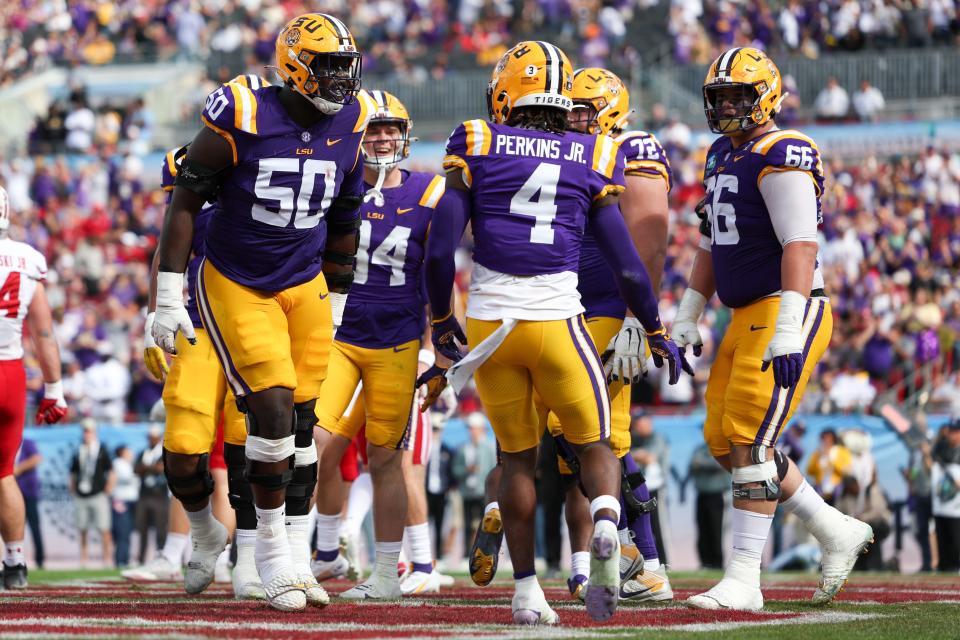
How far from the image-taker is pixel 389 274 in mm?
7004

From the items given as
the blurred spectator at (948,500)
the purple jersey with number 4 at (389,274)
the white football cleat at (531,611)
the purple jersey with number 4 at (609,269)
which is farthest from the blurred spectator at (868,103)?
the white football cleat at (531,611)

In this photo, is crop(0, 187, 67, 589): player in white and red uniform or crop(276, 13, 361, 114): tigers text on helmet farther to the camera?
crop(0, 187, 67, 589): player in white and red uniform

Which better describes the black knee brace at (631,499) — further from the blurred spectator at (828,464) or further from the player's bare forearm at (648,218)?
the blurred spectator at (828,464)

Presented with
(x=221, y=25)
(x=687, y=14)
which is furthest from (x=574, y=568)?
(x=221, y=25)

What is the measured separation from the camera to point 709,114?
6.24 m

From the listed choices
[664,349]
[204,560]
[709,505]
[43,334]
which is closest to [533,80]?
[664,349]

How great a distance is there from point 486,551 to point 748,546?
3.47ft

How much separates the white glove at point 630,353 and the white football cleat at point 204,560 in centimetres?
197

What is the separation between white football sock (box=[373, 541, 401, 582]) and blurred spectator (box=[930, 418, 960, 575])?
6074mm

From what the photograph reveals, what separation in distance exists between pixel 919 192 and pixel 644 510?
1260cm

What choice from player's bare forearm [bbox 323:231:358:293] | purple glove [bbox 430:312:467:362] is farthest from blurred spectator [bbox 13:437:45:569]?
purple glove [bbox 430:312:467:362]

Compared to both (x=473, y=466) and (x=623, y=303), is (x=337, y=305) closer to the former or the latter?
(x=623, y=303)

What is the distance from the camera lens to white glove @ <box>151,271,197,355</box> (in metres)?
5.46

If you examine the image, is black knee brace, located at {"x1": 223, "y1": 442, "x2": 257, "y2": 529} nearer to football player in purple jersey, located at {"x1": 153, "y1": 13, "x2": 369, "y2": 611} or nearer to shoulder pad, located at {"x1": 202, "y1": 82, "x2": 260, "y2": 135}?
football player in purple jersey, located at {"x1": 153, "y1": 13, "x2": 369, "y2": 611}
